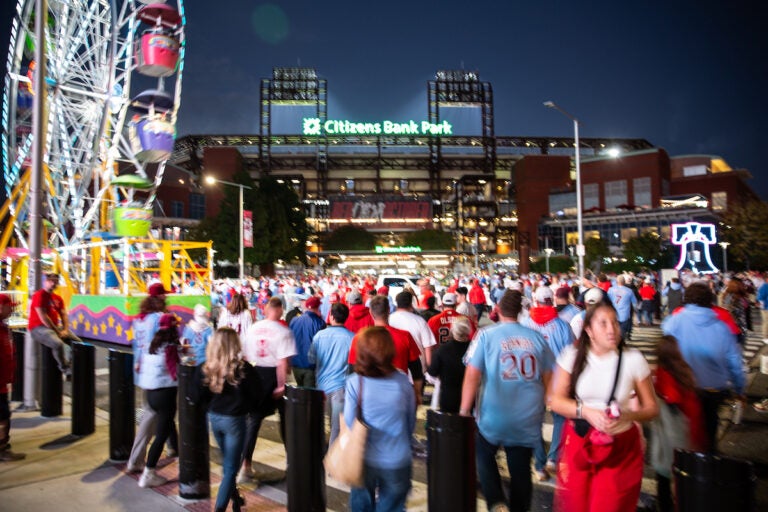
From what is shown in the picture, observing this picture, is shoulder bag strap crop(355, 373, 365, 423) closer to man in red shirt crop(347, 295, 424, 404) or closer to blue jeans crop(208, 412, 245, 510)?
blue jeans crop(208, 412, 245, 510)

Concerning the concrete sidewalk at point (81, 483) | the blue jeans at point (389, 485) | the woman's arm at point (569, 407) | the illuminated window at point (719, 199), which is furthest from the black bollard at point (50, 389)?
the illuminated window at point (719, 199)

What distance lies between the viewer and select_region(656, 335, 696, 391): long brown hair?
4.02 meters

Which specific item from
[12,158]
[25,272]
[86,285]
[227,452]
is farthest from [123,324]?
[227,452]

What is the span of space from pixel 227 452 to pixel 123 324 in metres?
11.5

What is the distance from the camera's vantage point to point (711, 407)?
187 inches

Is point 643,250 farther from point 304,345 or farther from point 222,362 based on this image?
point 222,362

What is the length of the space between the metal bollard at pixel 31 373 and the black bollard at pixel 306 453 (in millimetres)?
5928

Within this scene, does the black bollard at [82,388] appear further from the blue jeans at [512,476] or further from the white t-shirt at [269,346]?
the blue jeans at [512,476]

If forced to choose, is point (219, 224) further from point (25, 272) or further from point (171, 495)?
point (171, 495)

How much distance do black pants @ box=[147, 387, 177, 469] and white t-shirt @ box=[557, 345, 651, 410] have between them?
12.9 feet

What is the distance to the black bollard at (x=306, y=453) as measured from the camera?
416cm

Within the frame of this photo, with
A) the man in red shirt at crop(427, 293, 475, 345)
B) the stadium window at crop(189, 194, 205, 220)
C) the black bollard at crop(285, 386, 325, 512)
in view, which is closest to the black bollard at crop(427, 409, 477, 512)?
the black bollard at crop(285, 386, 325, 512)

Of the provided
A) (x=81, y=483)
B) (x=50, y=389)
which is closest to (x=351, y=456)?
(x=81, y=483)

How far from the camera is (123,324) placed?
1448 cm
